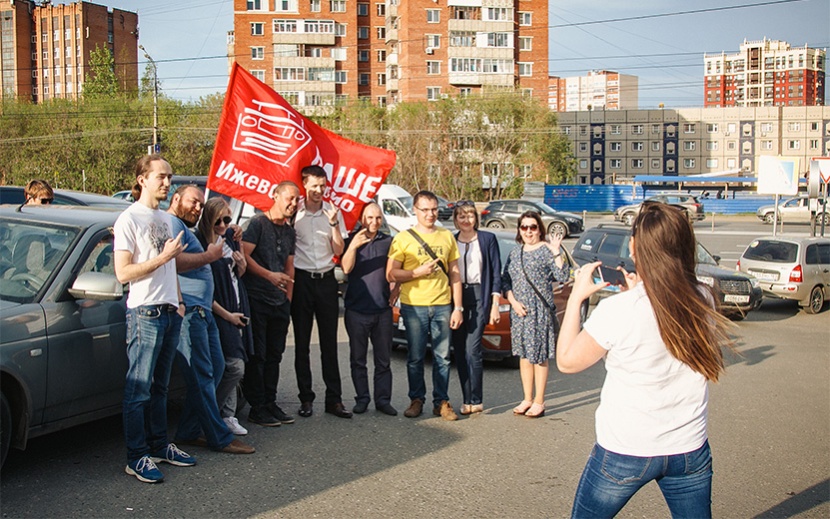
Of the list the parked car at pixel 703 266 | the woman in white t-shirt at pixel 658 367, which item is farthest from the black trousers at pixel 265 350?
the parked car at pixel 703 266

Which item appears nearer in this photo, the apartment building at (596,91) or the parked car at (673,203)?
the parked car at (673,203)

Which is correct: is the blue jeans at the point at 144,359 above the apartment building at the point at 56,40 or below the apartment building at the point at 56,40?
below

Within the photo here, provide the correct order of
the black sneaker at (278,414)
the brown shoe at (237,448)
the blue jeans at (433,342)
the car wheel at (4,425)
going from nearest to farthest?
the car wheel at (4,425) → the brown shoe at (237,448) → the black sneaker at (278,414) → the blue jeans at (433,342)

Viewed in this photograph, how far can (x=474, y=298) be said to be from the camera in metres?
7.33

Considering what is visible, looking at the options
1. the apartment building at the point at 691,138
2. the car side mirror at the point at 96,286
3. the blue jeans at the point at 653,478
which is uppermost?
the apartment building at the point at 691,138

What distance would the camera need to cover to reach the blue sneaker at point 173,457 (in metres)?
5.51

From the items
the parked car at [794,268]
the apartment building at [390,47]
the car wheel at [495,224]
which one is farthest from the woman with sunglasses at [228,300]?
the apartment building at [390,47]

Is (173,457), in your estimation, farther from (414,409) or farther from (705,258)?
(705,258)

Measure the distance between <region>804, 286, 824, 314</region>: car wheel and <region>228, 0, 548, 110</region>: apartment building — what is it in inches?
2474

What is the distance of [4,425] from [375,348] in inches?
126

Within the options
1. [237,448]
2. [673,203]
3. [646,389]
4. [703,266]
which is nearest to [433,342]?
[237,448]

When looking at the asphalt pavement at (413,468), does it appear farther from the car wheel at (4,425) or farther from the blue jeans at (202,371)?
the car wheel at (4,425)

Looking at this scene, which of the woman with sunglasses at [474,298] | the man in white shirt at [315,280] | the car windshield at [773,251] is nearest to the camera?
the man in white shirt at [315,280]

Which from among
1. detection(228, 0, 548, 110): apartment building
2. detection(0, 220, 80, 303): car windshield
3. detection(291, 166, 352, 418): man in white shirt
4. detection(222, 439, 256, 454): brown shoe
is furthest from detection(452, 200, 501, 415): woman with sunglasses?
detection(228, 0, 548, 110): apartment building
